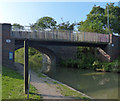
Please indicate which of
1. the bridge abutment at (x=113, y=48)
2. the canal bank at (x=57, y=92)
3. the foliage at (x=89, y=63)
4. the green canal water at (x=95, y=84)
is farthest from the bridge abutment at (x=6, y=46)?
the bridge abutment at (x=113, y=48)

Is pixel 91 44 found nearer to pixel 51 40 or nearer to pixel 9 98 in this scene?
pixel 51 40

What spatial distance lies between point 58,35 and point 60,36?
29 centimetres

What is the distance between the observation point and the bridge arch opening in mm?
19389

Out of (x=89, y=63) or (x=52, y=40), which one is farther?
(x=89, y=63)

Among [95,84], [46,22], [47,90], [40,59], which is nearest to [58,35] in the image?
[95,84]

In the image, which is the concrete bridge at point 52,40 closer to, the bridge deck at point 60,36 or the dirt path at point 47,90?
the bridge deck at point 60,36

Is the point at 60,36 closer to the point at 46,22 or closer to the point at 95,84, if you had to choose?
the point at 95,84

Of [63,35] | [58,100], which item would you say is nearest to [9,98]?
[58,100]

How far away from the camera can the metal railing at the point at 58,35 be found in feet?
46.9

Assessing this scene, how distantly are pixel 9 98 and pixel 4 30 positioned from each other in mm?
9662

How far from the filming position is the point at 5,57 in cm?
1285

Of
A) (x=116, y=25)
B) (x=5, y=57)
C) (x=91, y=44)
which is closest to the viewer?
(x=5, y=57)

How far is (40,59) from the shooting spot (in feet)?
101

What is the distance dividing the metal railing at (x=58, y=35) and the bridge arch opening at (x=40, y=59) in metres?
3.23
